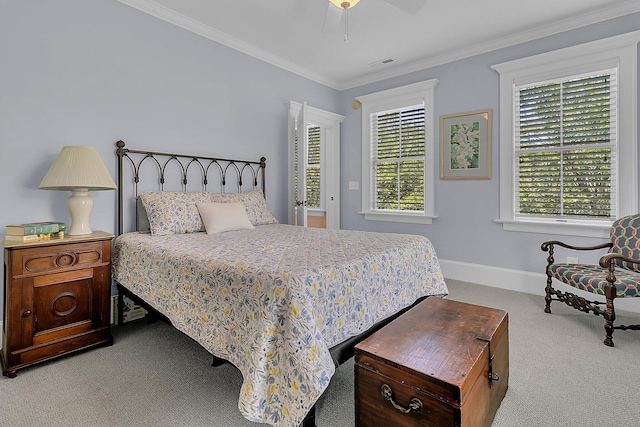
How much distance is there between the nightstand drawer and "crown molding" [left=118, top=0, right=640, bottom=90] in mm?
2149

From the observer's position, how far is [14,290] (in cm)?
191

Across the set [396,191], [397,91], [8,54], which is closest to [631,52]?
[397,91]

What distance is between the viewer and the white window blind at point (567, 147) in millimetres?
3078

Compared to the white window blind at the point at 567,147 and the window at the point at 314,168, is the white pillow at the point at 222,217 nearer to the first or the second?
the window at the point at 314,168

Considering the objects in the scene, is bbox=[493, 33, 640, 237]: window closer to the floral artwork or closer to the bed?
the floral artwork

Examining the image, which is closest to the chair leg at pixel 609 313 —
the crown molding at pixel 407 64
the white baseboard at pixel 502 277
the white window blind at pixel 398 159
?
the white baseboard at pixel 502 277

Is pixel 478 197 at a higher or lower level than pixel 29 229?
higher

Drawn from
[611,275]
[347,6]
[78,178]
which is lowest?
[611,275]

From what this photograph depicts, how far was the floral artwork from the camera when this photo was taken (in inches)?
151

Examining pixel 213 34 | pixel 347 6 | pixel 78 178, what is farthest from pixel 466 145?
pixel 78 178

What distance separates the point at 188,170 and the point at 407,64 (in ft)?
10.3

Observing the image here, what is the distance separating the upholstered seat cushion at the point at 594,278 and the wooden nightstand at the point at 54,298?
140 inches

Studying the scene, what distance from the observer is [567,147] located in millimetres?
3256

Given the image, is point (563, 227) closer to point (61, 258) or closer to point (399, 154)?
point (399, 154)
